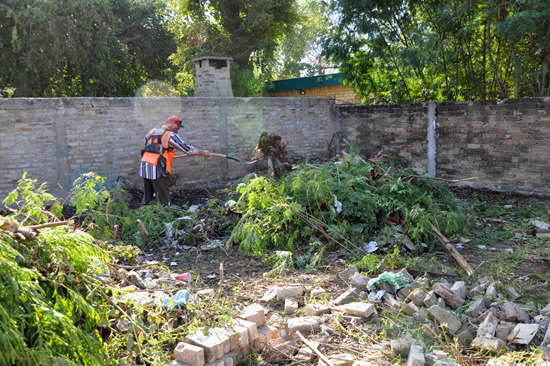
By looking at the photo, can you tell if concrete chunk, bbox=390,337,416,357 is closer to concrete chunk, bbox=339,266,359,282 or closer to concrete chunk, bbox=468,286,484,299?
concrete chunk, bbox=468,286,484,299

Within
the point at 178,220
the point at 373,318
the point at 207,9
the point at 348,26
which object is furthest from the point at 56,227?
the point at 207,9

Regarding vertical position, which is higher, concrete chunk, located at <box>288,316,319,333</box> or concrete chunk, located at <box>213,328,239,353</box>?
concrete chunk, located at <box>213,328,239,353</box>

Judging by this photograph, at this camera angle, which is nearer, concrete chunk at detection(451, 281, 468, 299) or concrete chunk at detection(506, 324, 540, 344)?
concrete chunk at detection(506, 324, 540, 344)

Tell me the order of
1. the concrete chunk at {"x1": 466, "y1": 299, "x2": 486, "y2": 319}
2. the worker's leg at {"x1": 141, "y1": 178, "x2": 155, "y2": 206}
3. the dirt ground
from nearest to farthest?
the concrete chunk at {"x1": 466, "y1": 299, "x2": 486, "y2": 319} < the dirt ground < the worker's leg at {"x1": 141, "y1": 178, "x2": 155, "y2": 206}

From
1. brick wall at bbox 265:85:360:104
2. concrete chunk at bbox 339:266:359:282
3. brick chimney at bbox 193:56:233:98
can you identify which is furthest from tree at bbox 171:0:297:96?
concrete chunk at bbox 339:266:359:282

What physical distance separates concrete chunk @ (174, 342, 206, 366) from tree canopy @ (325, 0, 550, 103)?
7.25m

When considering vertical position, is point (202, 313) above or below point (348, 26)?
below

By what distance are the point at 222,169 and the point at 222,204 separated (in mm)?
2544

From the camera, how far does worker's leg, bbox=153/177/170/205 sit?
22.6 feet

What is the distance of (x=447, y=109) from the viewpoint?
8.54m

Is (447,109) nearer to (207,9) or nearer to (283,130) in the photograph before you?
(283,130)

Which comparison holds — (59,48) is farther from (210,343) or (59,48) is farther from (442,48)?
(210,343)

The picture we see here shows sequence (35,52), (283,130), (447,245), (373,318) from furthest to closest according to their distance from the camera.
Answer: (35,52)
(283,130)
(447,245)
(373,318)

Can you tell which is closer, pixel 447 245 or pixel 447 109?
pixel 447 245
